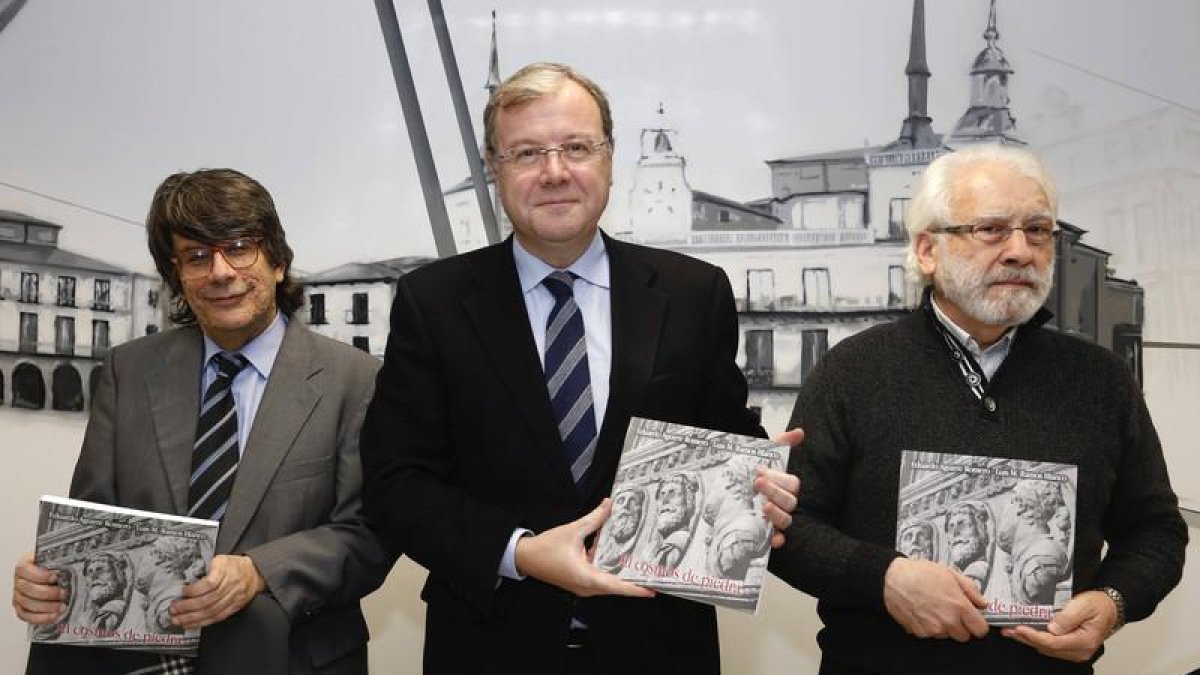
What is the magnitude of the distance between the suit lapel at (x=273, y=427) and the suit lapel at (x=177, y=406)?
0.38 feet

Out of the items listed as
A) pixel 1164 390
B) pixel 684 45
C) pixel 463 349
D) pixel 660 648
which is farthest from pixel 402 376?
pixel 1164 390

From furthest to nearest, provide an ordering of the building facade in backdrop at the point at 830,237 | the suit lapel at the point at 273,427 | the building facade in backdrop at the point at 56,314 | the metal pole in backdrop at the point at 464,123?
the building facade in backdrop at the point at 56,314 < the metal pole in backdrop at the point at 464,123 < the building facade in backdrop at the point at 830,237 < the suit lapel at the point at 273,427

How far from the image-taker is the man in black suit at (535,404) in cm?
193

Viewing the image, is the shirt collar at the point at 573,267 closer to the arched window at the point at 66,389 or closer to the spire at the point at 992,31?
the spire at the point at 992,31

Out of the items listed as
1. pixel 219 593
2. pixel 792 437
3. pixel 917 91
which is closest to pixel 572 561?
pixel 792 437

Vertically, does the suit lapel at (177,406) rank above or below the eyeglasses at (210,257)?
below

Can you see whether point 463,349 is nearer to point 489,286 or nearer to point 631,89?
point 489,286

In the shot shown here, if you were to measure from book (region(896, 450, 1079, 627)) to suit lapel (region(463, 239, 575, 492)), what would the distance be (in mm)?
662

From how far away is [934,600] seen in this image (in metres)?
1.87

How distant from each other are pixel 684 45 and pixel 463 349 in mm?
1749

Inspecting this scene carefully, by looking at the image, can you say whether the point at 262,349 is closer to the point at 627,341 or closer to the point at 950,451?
the point at 627,341

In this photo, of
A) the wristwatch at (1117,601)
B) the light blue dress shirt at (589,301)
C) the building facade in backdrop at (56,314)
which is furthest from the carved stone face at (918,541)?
the building facade in backdrop at (56,314)

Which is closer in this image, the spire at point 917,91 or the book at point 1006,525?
the book at point 1006,525

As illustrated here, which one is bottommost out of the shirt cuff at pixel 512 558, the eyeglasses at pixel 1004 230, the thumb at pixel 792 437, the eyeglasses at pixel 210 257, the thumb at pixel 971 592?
the thumb at pixel 971 592
